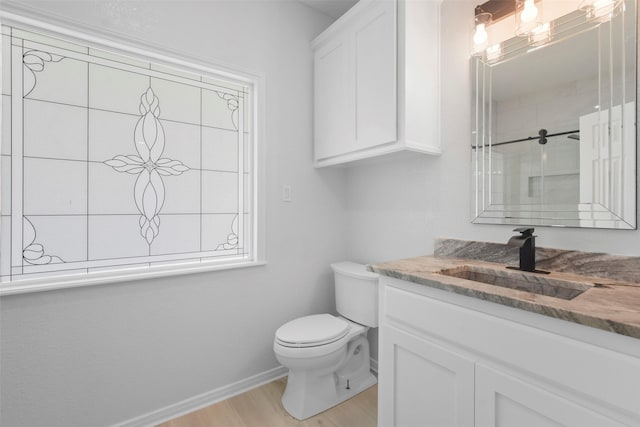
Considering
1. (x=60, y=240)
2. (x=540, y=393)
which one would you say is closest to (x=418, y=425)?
(x=540, y=393)

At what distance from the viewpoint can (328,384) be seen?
1.76 metres

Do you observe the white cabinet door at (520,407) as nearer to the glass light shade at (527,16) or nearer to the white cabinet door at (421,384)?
the white cabinet door at (421,384)

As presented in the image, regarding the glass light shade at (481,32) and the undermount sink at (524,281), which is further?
the glass light shade at (481,32)

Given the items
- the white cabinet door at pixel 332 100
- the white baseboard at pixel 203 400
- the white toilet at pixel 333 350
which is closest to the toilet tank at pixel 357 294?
the white toilet at pixel 333 350

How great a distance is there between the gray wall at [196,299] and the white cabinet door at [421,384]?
958 mm

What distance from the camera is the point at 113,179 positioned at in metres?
1.57

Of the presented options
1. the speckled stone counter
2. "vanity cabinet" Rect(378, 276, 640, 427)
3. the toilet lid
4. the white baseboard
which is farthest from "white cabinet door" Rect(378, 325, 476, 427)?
the white baseboard

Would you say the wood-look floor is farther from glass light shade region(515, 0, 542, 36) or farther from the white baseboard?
glass light shade region(515, 0, 542, 36)

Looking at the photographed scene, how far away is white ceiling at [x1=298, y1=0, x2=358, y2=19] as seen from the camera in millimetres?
2061

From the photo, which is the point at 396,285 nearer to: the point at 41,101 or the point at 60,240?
the point at 60,240

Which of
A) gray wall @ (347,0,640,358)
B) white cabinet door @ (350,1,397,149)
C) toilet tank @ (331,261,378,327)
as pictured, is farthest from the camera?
toilet tank @ (331,261,378,327)

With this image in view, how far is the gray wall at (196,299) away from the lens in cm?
136

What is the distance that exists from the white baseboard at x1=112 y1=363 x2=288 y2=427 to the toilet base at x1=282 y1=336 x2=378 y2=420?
0.23 m

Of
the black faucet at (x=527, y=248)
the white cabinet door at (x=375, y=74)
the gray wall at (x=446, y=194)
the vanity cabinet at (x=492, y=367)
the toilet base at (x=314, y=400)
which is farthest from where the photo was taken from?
the toilet base at (x=314, y=400)
